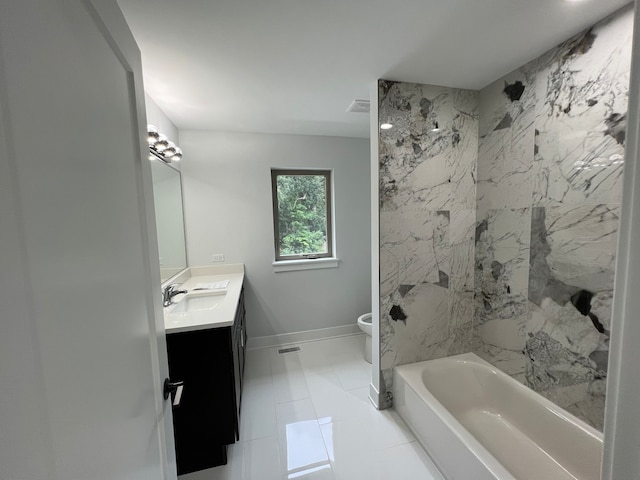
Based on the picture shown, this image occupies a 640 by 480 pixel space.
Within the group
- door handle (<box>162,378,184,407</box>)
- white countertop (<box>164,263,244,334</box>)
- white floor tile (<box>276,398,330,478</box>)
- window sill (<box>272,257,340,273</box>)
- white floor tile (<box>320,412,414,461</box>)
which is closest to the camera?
door handle (<box>162,378,184,407</box>)

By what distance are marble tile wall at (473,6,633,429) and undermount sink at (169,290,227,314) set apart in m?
2.14

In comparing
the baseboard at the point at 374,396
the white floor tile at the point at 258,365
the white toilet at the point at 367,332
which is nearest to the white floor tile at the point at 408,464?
the baseboard at the point at 374,396

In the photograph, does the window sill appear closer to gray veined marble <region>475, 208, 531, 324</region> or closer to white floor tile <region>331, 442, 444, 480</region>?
gray veined marble <region>475, 208, 531, 324</region>

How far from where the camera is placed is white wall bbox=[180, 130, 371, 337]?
269cm

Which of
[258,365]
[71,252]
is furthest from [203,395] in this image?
[71,252]

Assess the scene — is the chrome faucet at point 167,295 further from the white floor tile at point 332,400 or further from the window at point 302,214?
the white floor tile at point 332,400

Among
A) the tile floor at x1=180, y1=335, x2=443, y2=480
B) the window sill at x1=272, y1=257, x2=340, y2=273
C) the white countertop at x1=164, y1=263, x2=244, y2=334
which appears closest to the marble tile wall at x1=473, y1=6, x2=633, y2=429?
the tile floor at x1=180, y1=335, x2=443, y2=480

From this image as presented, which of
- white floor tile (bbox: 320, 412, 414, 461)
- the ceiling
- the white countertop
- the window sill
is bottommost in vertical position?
white floor tile (bbox: 320, 412, 414, 461)

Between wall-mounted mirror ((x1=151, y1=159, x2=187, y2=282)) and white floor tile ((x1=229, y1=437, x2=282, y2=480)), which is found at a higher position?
wall-mounted mirror ((x1=151, y1=159, x2=187, y2=282))

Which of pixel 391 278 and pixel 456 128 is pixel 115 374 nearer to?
pixel 391 278

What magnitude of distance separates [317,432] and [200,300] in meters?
1.34

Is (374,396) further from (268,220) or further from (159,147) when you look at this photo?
(159,147)

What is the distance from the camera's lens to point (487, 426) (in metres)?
1.77

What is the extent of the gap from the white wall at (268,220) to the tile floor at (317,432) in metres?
0.64
